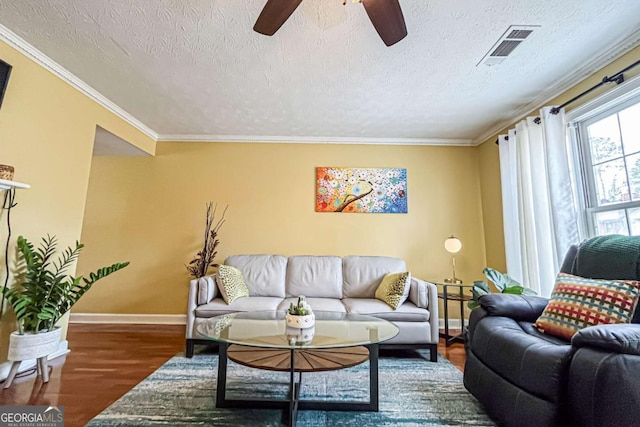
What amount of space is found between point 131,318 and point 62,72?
2.81 meters

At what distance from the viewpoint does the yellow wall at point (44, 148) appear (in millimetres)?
2193

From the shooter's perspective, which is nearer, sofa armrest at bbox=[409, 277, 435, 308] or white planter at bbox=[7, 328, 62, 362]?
white planter at bbox=[7, 328, 62, 362]

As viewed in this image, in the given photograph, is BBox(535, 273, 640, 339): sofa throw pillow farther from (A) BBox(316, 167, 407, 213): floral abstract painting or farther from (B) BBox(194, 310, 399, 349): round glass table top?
(A) BBox(316, 167, 407, 213): floral abstract painting

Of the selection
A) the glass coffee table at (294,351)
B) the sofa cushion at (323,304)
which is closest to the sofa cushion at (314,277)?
the sofa cushion at (323,304)

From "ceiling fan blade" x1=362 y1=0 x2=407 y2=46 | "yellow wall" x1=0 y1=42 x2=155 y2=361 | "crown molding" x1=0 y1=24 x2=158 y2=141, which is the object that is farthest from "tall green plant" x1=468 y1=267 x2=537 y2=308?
"crown molding" x1=0 y1=24 x2=158 y2=141

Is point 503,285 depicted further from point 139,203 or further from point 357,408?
point 139,203

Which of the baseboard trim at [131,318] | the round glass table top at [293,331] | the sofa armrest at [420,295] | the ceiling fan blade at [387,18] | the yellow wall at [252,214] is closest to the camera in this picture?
the ceiling fan blade at [387,18]

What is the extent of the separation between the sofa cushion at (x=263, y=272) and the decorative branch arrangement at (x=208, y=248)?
1.10 ft

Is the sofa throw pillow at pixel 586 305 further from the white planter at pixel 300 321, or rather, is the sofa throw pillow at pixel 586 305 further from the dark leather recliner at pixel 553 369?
the white planter at pixel 300 321

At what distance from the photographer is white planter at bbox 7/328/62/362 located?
1.97 metres

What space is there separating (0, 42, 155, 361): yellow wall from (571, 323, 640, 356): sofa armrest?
143 inches

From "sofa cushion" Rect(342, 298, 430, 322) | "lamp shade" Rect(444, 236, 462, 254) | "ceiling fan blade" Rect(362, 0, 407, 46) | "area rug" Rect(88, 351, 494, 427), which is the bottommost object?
"area rug" Rect(88, 351, 494, 427)

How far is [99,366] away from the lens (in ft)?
7.71

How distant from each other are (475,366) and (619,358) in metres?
0.83
